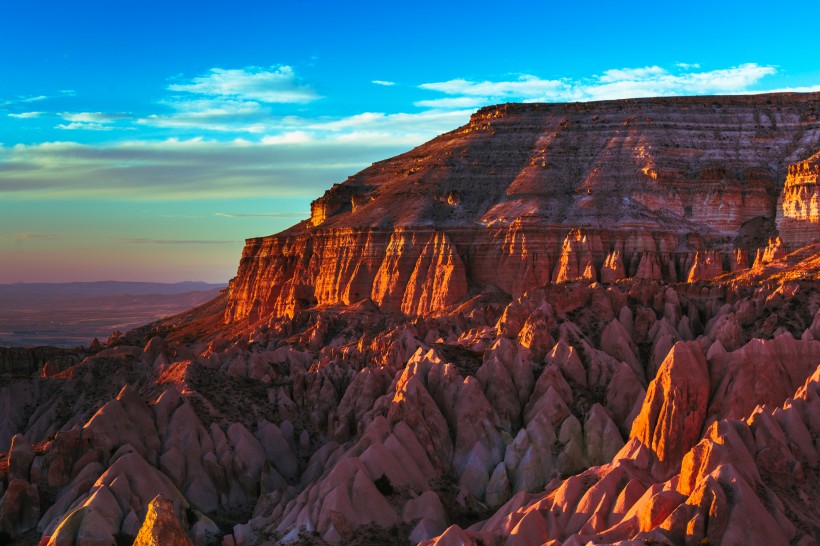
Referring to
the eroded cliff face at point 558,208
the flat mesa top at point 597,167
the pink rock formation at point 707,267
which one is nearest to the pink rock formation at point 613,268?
the eroded cliff face at point 558,208

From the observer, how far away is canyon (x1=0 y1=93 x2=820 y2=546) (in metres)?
43.9

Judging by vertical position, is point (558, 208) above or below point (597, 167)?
below

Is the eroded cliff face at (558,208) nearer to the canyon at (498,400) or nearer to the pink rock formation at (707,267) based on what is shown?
the pink rock formation at (707,267)

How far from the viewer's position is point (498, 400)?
219 feet

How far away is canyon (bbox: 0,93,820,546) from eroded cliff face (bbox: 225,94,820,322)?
0.45m

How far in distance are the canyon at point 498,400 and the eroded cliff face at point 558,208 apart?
0.45m

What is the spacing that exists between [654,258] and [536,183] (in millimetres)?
25010

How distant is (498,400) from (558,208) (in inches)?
2832

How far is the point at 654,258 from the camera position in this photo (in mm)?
122438

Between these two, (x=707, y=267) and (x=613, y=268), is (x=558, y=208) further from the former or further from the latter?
(x=707, y=267)

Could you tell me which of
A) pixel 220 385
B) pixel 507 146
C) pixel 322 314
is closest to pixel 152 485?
pixel 220 385

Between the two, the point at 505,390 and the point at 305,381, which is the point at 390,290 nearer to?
the point at 305,381

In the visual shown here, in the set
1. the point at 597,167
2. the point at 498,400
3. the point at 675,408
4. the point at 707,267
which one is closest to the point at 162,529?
the point at 675,408

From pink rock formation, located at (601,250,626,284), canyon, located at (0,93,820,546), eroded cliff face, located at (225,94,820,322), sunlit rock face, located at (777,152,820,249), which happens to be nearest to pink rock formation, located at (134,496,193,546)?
→ canyon, located at (0,93,820,546)
